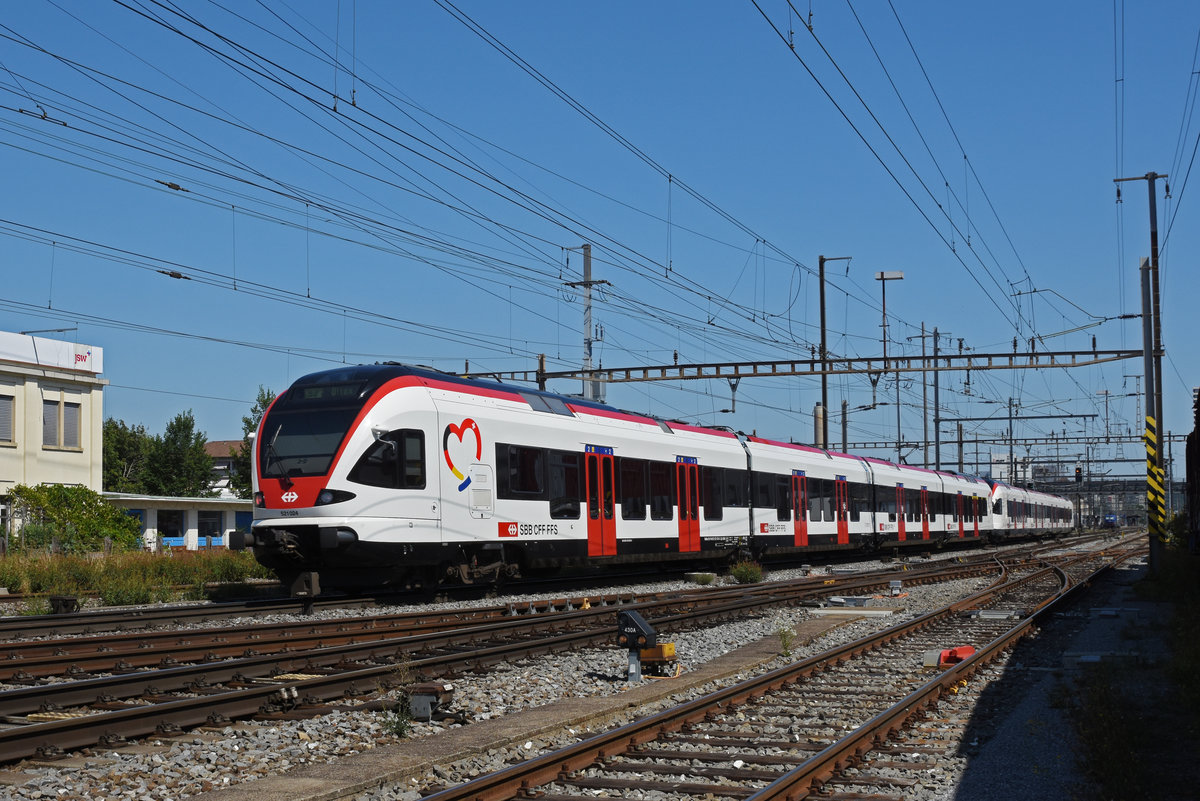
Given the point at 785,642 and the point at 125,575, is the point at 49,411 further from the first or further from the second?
the point at 785,642

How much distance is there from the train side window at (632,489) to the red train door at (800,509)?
8869mm

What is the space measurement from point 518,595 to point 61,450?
1081 inches

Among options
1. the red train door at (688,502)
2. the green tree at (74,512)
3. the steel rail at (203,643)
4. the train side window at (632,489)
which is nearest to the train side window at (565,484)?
the train side window at (632,489)

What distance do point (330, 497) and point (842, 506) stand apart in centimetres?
2164

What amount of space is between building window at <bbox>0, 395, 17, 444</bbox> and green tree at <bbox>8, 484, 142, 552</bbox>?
6.42 ft

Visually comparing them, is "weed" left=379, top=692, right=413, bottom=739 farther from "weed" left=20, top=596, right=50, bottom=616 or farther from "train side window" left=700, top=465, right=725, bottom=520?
"train side window" left=700, top=465, right=725, bottom=520

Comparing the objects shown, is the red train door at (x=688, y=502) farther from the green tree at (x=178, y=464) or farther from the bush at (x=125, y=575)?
the green tree at (x=178, y=464)

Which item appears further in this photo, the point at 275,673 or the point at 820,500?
the point at 820,500

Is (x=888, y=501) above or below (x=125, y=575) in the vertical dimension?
above

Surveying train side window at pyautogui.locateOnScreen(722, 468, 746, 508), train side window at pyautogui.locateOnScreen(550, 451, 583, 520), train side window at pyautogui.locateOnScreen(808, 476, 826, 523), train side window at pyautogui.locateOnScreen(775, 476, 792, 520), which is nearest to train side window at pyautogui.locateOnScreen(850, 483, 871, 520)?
train side window at pyautogui.locateOnScreen(808, 476, 826, 523)

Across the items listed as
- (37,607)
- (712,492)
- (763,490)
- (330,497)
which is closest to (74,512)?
(37,607)

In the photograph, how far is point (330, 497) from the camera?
1652 centimetres

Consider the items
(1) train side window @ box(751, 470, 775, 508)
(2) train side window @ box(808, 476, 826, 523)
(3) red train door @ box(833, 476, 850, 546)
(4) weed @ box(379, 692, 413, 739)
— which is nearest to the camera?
(4) weed @ box(379, 692, 413, 739)

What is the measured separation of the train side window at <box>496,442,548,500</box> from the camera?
63.7 feet
